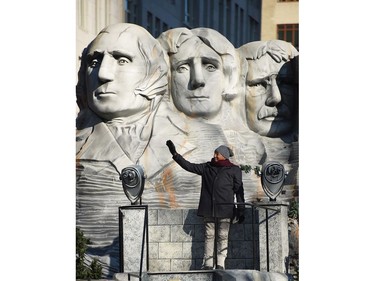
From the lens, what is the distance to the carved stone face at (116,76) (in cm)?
2897

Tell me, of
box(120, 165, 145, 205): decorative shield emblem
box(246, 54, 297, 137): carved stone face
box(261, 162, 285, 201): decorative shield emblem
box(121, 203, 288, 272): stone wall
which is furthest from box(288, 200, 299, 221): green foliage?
box(120, 165, 145, 205): decorative shield emblem

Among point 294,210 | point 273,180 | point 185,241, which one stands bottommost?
point 185,241

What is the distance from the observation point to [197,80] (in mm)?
29406

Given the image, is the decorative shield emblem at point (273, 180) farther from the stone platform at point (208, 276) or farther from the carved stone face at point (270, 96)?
the carved stone face at point (270, 96)

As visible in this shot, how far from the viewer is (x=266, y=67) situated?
98.6 feet

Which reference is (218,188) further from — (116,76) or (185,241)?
(116,76)

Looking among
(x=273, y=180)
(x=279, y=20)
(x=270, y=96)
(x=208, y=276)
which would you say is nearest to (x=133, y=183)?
(x=208, y=276)

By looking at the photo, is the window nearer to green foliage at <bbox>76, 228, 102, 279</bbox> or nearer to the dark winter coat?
green foliage at <bbox>76, 228, 102, 279</bbox>

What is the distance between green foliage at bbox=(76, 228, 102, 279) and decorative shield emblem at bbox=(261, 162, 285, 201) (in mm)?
3018

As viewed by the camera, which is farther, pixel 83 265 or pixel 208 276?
pixel 83 265

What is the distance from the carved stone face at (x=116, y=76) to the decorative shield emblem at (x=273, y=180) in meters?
4.77

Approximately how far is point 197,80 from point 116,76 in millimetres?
1386
